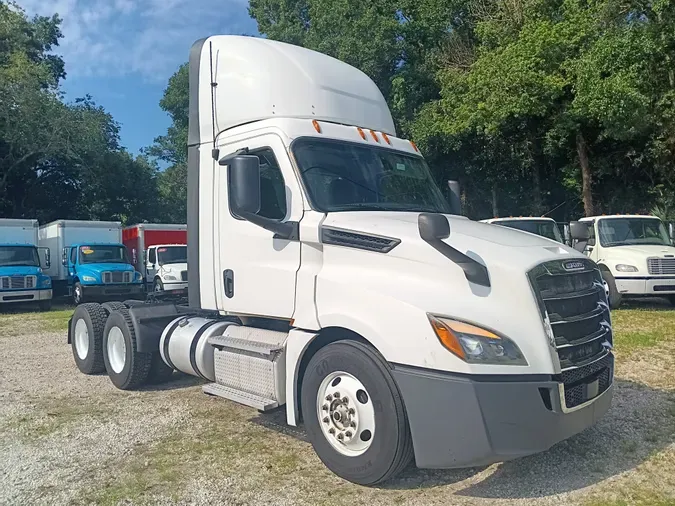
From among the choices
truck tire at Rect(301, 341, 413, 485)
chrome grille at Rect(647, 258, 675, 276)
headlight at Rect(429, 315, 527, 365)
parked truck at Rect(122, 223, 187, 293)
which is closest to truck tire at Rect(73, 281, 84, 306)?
parked truck at Rect(122, 223, 187, 293)

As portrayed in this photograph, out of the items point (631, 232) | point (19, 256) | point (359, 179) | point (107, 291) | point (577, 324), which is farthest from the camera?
point (107, 291)

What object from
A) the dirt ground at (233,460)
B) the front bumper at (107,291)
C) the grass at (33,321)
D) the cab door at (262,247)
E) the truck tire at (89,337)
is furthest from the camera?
the front bumper at (107,291)

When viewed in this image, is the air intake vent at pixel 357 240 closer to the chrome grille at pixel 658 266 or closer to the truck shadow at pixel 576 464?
the truck shadow at pixel 576 464

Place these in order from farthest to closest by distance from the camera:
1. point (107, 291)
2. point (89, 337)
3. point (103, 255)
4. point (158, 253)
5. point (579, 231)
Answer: point (158, 253) < point (103, 255) < point (107, 291) < point (89, 337) < point (579, 231)

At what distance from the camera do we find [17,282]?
1931 centimetres

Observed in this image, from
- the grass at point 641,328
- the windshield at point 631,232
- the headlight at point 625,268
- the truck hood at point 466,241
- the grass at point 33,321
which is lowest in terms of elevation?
the grass at point 641,328

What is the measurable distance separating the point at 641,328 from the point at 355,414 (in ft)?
28.5

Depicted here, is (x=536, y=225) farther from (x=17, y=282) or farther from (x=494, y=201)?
(x=17, y=282)

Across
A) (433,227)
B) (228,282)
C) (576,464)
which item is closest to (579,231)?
(576,464)

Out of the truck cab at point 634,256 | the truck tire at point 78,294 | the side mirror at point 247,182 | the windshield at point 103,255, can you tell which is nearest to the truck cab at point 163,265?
the windshield at point 103,255

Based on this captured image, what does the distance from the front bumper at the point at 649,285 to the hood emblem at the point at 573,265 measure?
1007cm

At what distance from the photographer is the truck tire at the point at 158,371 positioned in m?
7.51

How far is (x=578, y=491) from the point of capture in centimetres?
441

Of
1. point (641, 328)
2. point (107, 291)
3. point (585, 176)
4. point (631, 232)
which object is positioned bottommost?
point (641, 328)
